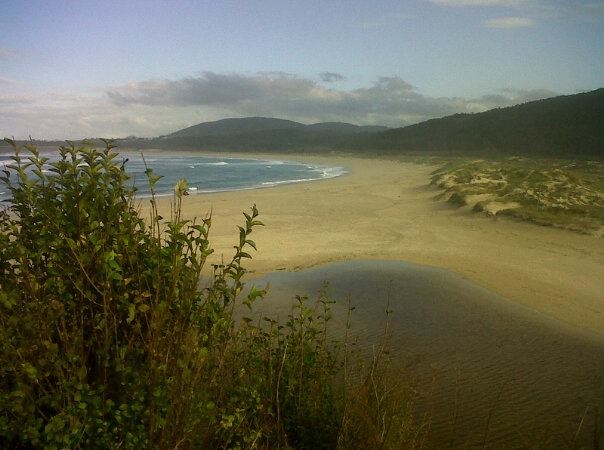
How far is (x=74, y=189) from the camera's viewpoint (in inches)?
124

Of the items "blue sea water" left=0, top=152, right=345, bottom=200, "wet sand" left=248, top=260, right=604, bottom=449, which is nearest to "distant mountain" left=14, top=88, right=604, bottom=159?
"blue sea water" left=0, top=152, right=345, bottom=200

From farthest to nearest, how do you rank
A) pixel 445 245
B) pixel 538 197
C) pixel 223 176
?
1. pixel 223 176
2. pixel 538 197
3. pixel 445 245

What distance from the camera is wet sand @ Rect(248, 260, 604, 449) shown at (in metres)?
5.08

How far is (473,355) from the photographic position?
696cm

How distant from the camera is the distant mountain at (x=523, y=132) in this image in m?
68.2

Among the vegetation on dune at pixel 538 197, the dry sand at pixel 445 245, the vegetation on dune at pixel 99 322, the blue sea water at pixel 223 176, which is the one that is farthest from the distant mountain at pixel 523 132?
the vegetation on dune at pixel 99 322

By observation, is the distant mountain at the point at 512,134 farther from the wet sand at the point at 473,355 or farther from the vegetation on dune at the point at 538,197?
the wet sand at the point at 473,355

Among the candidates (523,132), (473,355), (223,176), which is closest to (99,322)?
(473,355)

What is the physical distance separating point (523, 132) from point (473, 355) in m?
86.4

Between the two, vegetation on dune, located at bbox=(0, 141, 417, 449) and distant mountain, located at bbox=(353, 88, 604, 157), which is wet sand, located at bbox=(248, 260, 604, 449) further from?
distant mountain, located at bbox=(353, 88, 604, 157)

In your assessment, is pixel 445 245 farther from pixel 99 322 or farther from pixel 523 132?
pixel 523 132

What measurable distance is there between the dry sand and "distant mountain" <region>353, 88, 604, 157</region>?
48846 millimetres

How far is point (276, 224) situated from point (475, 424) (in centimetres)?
1394

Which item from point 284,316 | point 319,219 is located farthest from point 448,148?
point 284,316
